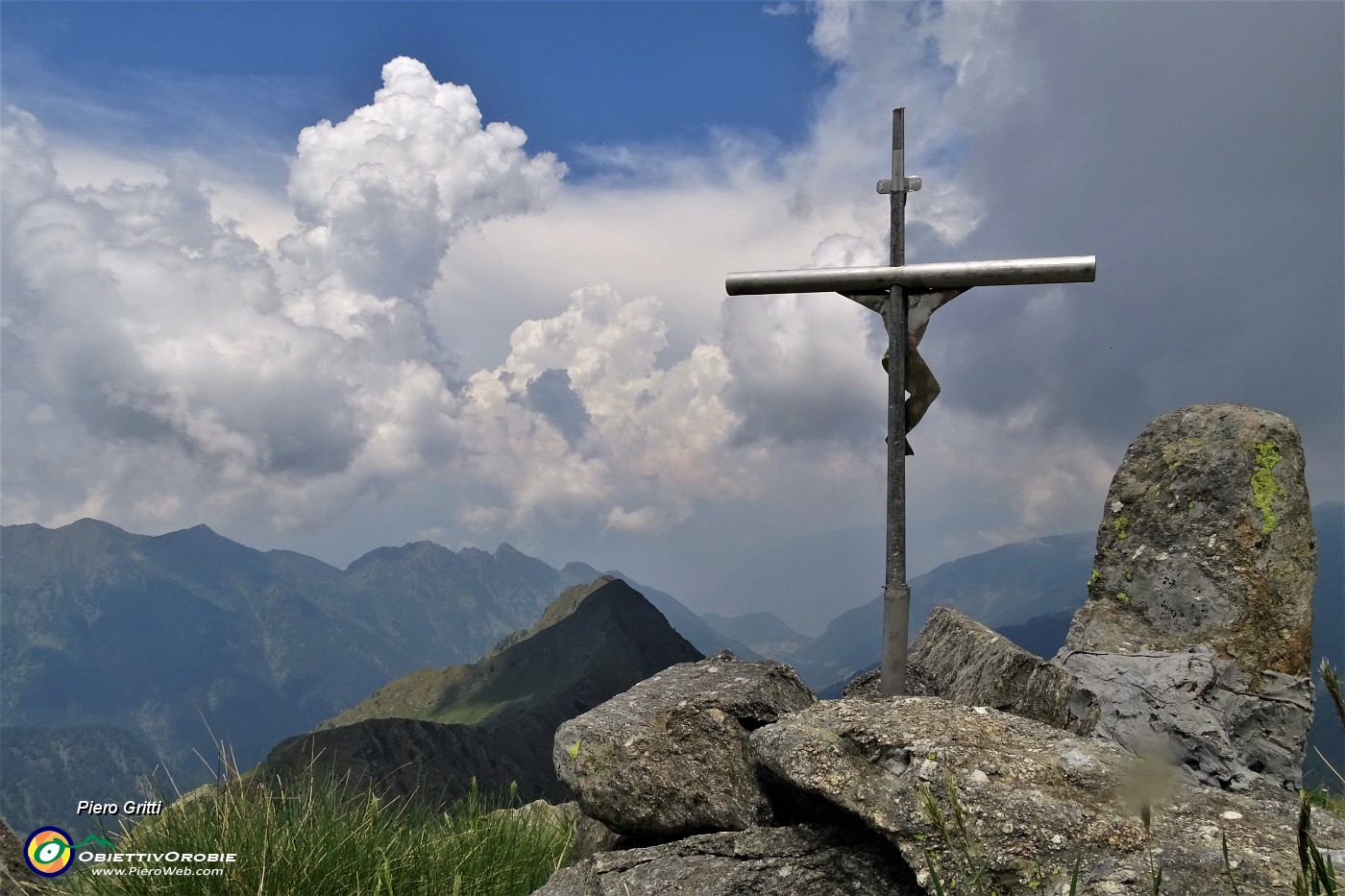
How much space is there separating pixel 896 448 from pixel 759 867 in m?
4.21

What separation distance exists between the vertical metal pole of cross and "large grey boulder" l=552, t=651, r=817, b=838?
1.17 m

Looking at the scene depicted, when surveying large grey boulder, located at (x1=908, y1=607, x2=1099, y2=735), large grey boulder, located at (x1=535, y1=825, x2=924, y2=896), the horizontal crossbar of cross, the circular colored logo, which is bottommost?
the circular colored logo

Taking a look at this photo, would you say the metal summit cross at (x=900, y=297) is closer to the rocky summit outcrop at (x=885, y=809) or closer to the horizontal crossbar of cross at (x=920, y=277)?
the horizontal crossbar of cross at (x=920, y=277)

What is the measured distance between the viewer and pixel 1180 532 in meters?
10.4

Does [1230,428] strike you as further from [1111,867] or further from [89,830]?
[89,830]

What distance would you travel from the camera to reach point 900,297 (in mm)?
8773

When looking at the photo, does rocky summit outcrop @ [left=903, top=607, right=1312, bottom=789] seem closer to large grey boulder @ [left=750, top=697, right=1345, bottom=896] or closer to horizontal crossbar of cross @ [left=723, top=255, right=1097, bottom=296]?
large grey boulder @ [left=750, top=697, right=1345, bottom=896]

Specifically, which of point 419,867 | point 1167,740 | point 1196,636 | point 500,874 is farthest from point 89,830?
point 1196,636

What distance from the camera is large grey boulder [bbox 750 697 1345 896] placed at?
16.0ft

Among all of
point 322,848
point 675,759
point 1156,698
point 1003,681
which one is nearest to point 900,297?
point 1003,681

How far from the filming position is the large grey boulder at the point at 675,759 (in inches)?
281

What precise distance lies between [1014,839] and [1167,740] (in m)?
4.77

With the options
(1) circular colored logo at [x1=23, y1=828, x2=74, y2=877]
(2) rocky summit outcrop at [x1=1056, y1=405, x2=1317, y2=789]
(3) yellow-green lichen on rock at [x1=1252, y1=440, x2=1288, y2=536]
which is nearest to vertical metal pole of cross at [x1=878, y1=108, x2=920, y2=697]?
(2) rocky summit outcrop at [x1=1056, y1=405, x2=1317, y2=789]

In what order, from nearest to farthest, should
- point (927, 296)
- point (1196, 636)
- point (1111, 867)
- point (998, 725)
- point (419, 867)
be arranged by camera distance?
point (1111, 867)
point (998, 725)
point (419, 867)
point (927, 296)
point (1196, 636)
